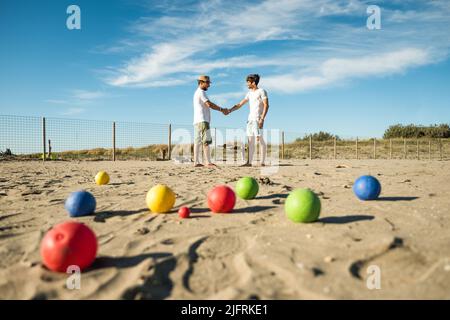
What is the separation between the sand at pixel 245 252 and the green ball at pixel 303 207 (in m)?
0.10

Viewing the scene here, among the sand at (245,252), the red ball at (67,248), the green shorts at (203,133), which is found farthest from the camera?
the green shorts at (203,133)

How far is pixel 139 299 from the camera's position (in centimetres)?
210

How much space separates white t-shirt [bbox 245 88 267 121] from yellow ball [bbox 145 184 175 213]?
5.55 meters

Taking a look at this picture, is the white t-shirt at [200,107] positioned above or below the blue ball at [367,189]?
above

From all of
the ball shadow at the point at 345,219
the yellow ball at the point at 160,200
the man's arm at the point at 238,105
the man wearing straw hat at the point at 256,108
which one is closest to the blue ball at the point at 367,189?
the ball shadow at the point at 345,219

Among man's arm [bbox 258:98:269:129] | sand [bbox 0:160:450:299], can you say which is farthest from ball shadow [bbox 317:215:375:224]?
man's arm [bbox 258:98:269:129]

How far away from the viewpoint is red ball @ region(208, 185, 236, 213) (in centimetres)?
398

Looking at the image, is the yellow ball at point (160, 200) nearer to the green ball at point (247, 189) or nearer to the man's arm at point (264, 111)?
the green ball at point (247, 189)

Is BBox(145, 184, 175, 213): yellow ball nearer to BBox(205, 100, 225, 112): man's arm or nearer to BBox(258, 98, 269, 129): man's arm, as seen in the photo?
BBox(205, 100, 225, 112): man's arm

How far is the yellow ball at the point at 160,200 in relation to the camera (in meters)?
4.02

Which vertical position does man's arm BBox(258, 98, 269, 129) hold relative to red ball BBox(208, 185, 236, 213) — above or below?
above
